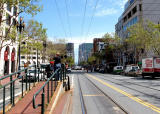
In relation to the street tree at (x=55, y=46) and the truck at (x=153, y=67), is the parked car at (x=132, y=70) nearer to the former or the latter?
the truck at (x=153, y=67)

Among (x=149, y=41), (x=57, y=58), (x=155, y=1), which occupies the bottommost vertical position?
(x=57, y=58)

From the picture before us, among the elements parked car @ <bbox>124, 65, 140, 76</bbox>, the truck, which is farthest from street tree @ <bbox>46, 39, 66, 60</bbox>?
the truck

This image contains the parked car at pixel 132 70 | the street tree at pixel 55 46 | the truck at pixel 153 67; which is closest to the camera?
the truck at pixel 153 67

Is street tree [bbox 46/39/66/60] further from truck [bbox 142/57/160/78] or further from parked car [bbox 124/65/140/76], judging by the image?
truck [bbox 142/57/160/78]

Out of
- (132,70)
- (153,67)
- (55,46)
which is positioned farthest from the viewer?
(55,46)

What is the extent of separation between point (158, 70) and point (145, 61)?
8.78 feet

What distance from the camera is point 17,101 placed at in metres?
7.36

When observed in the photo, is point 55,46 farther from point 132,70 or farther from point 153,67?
point 153,67

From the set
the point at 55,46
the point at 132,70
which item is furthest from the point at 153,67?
the point at 55,46

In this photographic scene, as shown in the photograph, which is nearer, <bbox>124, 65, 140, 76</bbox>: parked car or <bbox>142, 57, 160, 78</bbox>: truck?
<bbox>142, 57, 160, 78</bbox>: truck

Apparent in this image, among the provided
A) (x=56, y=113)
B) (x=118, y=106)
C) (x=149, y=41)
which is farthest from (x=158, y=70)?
(x=56, y=113)

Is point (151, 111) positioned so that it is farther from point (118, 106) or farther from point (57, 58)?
point (57, 58)

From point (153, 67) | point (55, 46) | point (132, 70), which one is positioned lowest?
point (132, 70)

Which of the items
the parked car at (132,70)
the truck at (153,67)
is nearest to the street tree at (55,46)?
the parked car at (132,70)
